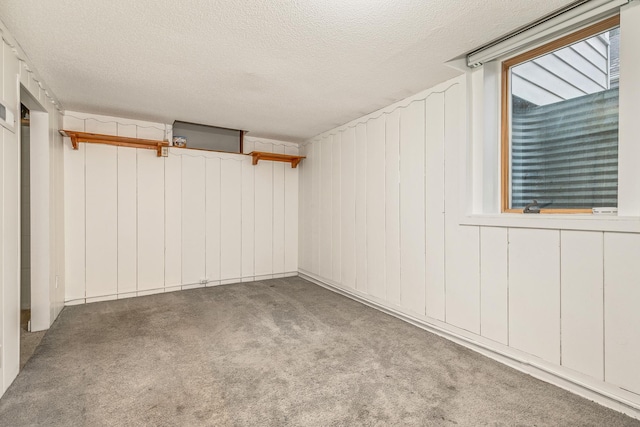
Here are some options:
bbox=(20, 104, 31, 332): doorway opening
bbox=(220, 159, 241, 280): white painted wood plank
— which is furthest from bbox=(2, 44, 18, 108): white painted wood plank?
bbox=(220, 159, 241, 280): white painted wood plank

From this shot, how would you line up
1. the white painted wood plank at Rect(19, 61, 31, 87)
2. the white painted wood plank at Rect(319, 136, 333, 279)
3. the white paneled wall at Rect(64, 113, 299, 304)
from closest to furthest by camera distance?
1. the white painted wood plank at Rect(19, 61, 31, 87)
2. the white paneled wall at Rect(64, 113, 299, 304)
3. the white painted wood plank at Rect(319, 136, 333, 279)

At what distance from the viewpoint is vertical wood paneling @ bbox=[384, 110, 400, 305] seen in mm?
3352

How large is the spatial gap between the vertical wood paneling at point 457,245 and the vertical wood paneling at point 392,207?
62 cm

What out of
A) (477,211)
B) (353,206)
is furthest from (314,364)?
(353,206)

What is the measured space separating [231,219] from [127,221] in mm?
1372

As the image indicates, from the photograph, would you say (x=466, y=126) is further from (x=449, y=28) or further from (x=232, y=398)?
(x=232, y=398)

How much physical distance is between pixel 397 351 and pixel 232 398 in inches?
52.3

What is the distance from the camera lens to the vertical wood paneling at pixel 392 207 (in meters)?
3.35

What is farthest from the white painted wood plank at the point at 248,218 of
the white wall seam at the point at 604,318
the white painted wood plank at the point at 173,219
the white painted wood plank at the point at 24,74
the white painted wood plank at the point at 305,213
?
the white wall seam at the point at 604,318

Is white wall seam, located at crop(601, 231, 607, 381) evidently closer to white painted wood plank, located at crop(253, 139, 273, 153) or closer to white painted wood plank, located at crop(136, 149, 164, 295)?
white painted wood plank, located at crop(253, 139, 273, 153)

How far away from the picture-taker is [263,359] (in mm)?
2385

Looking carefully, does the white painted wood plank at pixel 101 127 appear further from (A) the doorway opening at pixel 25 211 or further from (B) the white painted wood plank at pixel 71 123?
(A) the doorway opening at pixel 25 211

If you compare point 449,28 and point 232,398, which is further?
point 449,28

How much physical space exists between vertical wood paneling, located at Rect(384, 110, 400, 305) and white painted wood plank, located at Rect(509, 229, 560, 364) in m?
1.20
